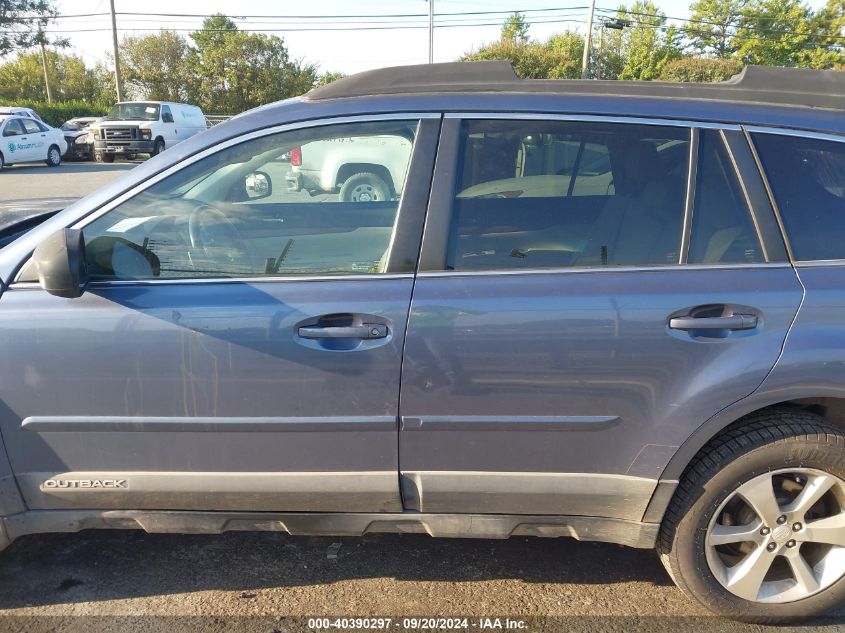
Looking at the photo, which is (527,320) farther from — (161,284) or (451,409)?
(161,284)

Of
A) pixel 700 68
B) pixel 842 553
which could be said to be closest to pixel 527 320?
pixel 842 553

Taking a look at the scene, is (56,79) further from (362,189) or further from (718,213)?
(718,213)

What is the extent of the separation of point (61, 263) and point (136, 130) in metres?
22.0

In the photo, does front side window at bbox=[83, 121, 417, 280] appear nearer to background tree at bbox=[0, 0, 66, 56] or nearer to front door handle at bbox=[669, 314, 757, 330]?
front door handle at bbox=[669, 314, 757, 330]

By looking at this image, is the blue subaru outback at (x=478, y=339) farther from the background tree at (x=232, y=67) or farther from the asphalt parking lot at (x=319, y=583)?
the background tree at (x=232, y=67)

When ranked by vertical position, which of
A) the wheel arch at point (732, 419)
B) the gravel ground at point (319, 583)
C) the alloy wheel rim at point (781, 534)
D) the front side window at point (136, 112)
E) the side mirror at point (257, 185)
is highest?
the front side window at point (136, 112)

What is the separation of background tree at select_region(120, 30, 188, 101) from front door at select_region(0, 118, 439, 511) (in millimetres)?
48713

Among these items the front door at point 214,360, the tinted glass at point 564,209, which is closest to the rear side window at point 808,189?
the tinted glass at point 564,209

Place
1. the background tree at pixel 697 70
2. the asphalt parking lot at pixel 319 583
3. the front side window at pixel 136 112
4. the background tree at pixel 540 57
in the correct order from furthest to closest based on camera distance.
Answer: the background tree at pixel 697 70 → the background tree at pixel 540 57 → the front side window at pixel 136 112 → the asphalt parking lot at pixel 319 583

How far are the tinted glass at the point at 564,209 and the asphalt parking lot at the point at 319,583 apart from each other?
1.28 m

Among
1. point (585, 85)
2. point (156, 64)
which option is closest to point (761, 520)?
point (585, 85)

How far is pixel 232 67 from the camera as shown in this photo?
143 ft

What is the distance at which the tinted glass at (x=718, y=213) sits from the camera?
2.13 meters

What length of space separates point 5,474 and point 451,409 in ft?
5.09
